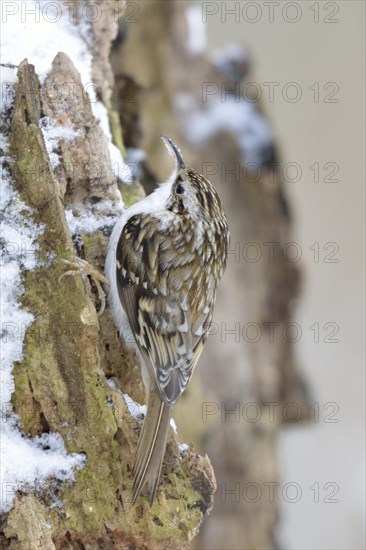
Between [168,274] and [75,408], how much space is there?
0.67 meters

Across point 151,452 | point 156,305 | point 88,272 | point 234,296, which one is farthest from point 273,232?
point 151,452

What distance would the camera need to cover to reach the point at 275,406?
497 centimetres

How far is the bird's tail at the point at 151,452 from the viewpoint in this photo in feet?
7.86

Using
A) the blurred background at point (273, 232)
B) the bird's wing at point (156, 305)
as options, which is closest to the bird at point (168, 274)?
the bird's wing at point (156, 305)

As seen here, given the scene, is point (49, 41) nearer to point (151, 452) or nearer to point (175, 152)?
point (175, 152)

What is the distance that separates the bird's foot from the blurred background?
112cm

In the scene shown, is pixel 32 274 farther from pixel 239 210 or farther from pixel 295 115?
pixel 295 115

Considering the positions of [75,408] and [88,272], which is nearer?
[75,408]

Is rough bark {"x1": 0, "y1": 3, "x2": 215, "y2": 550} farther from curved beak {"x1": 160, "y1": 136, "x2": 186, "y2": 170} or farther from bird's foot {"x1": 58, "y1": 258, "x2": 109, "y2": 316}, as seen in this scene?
curved beak {"x1": 160, "y1": 136, "x2": 186, "y2": 170}

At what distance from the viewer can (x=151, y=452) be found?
2.42m

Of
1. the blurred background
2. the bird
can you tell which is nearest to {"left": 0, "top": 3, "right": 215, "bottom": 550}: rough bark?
the bird

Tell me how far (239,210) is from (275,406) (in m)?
1.19

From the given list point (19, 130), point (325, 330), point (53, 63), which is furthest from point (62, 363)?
point (325, 330)

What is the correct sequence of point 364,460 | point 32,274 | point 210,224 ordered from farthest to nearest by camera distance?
point 364,460 < point 210,224 < point 32,274
